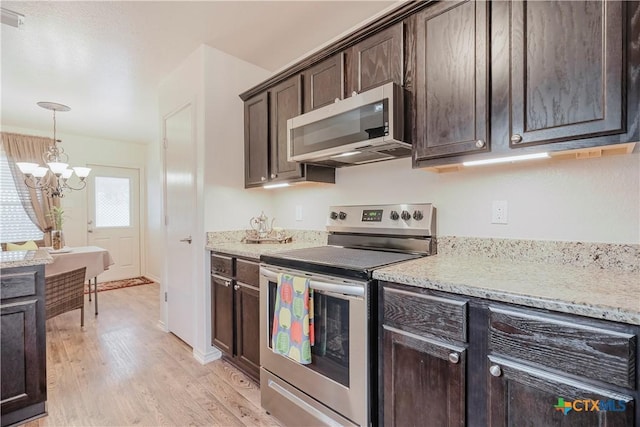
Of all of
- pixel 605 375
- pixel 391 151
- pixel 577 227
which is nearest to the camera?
pixel 605 375

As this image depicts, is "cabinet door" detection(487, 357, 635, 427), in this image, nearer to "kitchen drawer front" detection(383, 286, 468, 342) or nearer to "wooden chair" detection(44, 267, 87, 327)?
"kitchen drawer front" detection(383, 286, 468, 342)

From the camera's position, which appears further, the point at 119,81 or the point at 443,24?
the point at 119,81

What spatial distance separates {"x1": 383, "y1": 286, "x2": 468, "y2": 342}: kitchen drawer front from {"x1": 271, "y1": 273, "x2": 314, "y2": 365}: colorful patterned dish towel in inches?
16.8

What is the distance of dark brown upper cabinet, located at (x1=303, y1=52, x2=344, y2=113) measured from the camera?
77.7 inches

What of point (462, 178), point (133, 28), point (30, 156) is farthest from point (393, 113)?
point (30, 156)

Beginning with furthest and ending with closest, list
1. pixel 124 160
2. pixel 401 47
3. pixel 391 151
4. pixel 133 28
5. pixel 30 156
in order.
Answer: pixel 124 160
pixel 30 156
pixel 133 28
pixel 391 151
pixel 401 47

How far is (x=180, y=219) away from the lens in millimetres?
2842

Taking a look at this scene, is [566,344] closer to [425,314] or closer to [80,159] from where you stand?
[425,314]

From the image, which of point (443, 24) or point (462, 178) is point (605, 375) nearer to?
point (462, 178)

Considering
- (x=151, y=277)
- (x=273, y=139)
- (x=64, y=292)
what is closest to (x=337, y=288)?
(x=273, y=139)

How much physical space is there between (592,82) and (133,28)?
8.97ft

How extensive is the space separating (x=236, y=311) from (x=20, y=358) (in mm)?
1192

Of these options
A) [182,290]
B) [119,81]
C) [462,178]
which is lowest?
[182,290]

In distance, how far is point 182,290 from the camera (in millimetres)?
2811
